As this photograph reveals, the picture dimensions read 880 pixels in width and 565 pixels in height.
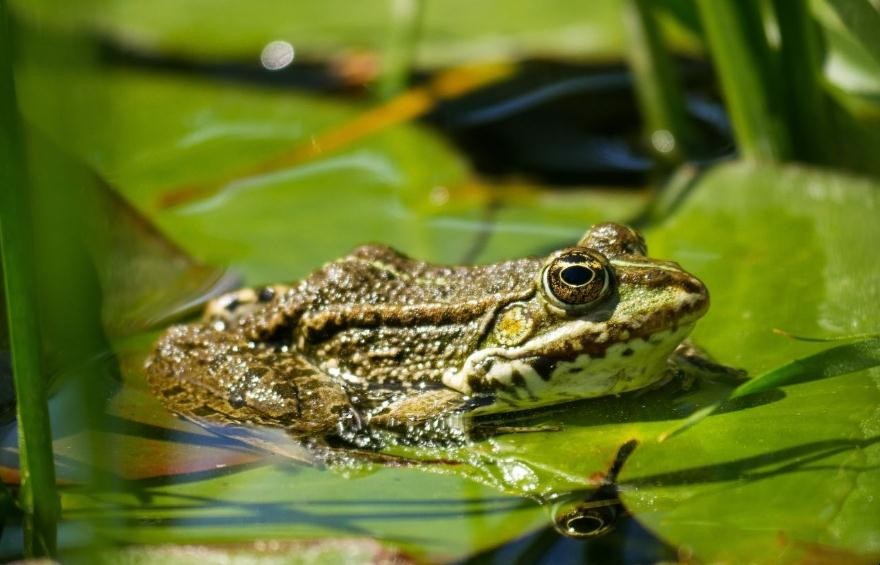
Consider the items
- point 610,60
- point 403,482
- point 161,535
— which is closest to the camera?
point 161,535

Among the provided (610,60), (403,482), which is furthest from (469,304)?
(610,60)

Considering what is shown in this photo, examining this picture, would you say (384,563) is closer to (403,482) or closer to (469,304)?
(403,482)

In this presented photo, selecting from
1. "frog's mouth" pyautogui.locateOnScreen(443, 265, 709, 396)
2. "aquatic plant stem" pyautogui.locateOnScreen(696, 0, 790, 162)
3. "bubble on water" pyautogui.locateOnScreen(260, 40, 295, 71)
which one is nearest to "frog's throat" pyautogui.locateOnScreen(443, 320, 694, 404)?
"frog's mouth" pyautogui.locateOnScreen(443, 265, 709, 396)

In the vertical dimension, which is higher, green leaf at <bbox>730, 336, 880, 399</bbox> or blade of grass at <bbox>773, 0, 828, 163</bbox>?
blade of grass at <bbox>773, 0, 828, 163</bbox>

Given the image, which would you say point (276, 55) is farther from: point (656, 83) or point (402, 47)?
point (656, 83)

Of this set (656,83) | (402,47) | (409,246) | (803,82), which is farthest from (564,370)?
(402,47)

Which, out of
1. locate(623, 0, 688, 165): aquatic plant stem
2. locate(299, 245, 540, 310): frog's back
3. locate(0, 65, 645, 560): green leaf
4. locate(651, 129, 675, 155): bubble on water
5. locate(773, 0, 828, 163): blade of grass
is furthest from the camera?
locate(651, 129, 675, 155): bubble on water

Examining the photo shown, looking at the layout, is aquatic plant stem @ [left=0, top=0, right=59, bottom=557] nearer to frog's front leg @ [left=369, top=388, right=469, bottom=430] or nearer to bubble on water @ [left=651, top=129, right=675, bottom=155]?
frog's front leg @ [left=369, top=388, right=469, bottom=430]
